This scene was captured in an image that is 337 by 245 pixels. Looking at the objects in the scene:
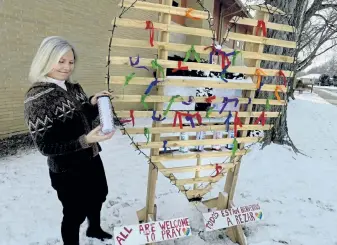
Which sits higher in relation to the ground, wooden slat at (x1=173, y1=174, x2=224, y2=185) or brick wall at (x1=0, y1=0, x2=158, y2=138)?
brick wall at (x1=0, y1=0, x2=158, y2=138)

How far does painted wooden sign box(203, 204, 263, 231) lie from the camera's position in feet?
8.41

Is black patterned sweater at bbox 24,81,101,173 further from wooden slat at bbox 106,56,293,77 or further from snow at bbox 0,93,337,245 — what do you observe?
snow at bbox 0,93,337,245

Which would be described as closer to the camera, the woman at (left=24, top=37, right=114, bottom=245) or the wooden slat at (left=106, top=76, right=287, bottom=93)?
the woman at (left=24, top=37, right=114, bottom=245)

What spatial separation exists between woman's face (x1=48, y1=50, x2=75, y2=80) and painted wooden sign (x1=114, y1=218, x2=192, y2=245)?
1.16 metres

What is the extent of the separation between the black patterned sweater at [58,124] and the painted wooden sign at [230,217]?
1193mm

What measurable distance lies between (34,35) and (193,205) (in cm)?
398

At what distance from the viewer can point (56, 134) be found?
1.93 meters

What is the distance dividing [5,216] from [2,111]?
2.40m

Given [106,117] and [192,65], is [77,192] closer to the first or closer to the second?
[106,117]

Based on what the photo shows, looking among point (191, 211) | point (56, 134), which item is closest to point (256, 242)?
point (191, 211)

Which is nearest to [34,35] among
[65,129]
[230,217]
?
[65,129]

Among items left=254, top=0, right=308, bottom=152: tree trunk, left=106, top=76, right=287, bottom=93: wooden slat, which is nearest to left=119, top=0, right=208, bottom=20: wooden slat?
left=106, top=76, right=287, bottom=93: wooden slat

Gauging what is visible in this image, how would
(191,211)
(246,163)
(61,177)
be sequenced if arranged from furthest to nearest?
(246,163), (191,211), (61,177)

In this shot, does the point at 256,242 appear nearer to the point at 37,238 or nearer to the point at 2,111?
the point at 37,238
